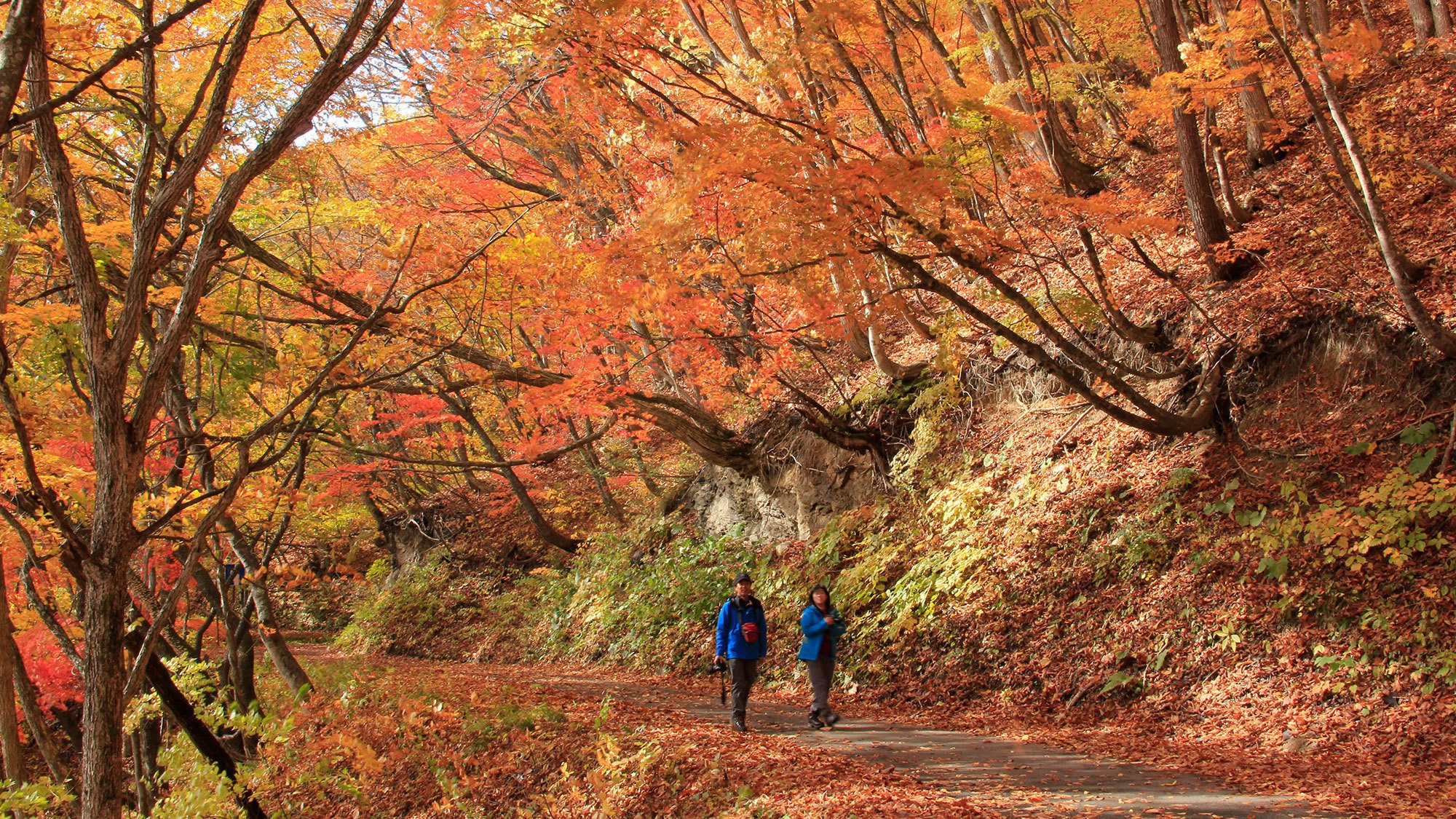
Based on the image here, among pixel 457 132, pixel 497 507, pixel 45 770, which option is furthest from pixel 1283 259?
pixel 45 770

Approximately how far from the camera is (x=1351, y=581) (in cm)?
619

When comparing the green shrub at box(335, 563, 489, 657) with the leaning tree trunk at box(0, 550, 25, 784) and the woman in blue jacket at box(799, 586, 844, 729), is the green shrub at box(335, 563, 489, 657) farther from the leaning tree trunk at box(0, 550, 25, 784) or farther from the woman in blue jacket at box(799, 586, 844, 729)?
the woman in blue jacket at box(799, 586, 844, 729)

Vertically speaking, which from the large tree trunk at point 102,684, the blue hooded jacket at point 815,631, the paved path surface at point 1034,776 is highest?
the large tree trunk at point 102,684

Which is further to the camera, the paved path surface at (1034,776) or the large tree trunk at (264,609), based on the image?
the large tree trunk at (264,609)

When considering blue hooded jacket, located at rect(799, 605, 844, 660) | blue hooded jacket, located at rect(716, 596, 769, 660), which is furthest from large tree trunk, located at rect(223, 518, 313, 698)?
blue hooded jacket, located at rect(799, 605, 844, 660)

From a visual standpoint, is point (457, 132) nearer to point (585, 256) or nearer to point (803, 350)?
point (585, 256)

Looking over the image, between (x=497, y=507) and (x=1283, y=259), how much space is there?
17279 millimetres

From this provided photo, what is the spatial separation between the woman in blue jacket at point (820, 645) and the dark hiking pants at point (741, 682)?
1.64 ft

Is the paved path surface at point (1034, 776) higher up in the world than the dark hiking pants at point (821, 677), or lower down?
lower down

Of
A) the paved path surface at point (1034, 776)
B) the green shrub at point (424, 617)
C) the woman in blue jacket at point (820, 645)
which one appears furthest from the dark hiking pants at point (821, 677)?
the green shrub at point (424, 617)

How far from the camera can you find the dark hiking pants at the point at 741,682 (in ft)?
24.3

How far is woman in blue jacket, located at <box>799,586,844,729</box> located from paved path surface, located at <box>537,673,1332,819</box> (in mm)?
222

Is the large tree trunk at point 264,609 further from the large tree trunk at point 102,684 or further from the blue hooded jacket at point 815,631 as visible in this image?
the blue hooded jacket at point 815,631

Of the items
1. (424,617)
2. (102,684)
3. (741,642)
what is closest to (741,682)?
(741,642)
